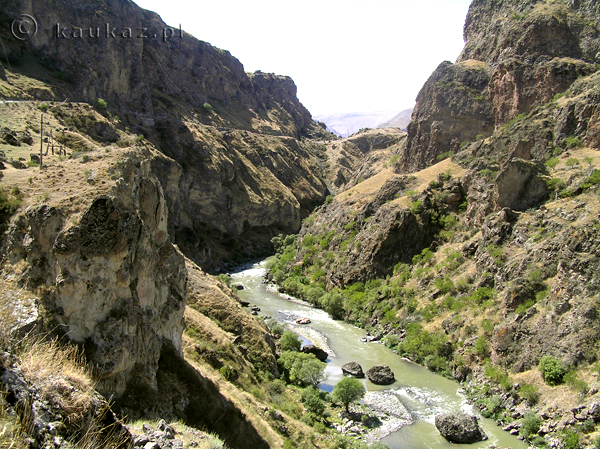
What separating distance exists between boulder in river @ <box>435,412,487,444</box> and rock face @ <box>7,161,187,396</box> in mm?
18377


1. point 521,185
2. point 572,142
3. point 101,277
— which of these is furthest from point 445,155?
point 101,277

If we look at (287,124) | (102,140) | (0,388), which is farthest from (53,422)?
(287,124)

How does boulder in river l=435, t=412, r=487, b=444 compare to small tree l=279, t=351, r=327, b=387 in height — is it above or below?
below

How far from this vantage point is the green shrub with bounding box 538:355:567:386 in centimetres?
2686

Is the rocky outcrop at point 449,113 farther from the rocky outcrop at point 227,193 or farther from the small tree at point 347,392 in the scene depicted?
the small tree at point 347,392

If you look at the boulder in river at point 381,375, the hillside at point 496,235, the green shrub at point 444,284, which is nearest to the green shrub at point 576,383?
the hillside at point 496,235

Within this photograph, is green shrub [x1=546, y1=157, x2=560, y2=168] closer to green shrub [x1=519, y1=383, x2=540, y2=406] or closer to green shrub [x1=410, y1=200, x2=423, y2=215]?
green shrub [x1=410, y1=200, x2=423, y2=215]

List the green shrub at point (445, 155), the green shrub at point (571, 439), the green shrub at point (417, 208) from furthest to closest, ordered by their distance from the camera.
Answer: the green shrub at point (445, 155) < the green shrub at point (417, 208) < the green shrub at point (571, 439)

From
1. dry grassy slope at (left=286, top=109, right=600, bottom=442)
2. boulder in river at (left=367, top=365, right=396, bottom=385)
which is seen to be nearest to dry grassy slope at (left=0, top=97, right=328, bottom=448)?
boulder in river at (left=367, top=365, right=396, bottom=385)

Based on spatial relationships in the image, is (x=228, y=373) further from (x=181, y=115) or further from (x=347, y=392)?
(x=181, y=115)

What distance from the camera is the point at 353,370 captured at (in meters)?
34.9

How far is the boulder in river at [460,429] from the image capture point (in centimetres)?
2570

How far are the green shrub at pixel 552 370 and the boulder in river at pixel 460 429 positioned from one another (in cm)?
516

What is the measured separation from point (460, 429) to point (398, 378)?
8.91 metres
